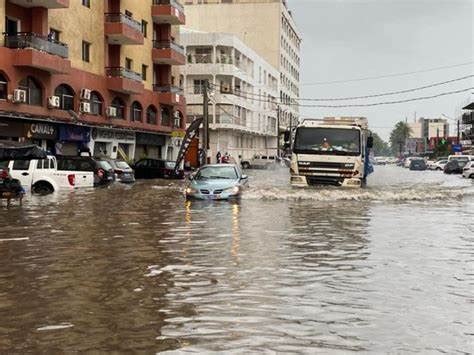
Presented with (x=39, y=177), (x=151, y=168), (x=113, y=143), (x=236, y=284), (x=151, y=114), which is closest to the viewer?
(x=236, y=284)

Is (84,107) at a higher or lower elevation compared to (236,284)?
higher

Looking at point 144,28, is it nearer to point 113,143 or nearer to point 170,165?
point 113,143

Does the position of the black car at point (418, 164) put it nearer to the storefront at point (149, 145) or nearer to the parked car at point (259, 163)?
the parked car at point (259, 163)

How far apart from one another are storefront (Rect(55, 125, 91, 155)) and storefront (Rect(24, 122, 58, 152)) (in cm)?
47

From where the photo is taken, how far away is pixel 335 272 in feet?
31.1

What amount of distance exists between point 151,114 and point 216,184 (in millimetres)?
32131

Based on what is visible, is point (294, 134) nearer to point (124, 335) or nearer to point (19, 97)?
point (19, 97)

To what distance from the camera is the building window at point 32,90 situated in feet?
116

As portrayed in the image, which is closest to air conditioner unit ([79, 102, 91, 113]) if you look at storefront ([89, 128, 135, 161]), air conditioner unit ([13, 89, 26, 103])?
storefront ([89, 128, 135, 161])

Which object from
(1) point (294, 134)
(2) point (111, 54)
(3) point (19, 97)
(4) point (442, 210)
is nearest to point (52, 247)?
(4) point (442, 210)

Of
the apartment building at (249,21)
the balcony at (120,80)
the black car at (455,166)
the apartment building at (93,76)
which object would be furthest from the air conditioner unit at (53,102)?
the apartment building at (249,21)

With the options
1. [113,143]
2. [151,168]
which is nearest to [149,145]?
[113,143]

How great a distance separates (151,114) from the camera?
2110 inches

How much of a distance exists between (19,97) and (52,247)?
76.5 feet
